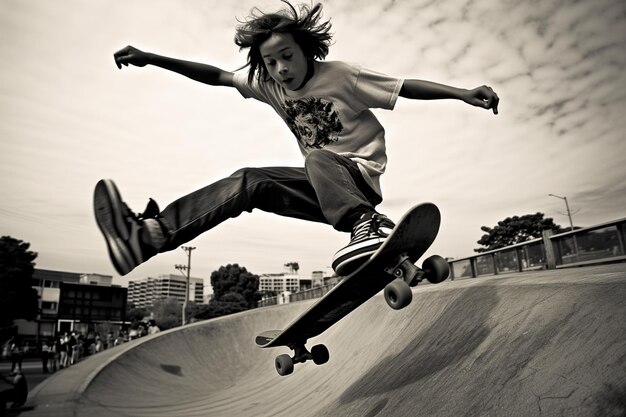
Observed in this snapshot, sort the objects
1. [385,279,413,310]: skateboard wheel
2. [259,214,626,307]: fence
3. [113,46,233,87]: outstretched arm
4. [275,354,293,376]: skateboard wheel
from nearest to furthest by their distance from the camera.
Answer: [385,279,413,310]: skateboard wheel, [113,46,233,87]: outstretched arm, [275,354,293,376]: skateboard wheel, [259,214,626,307]: fence

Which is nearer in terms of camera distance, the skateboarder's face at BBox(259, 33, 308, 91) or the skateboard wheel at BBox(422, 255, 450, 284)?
the skateboard wheel at BBox(422, 255, 450, 284)

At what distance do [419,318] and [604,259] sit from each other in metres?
4.37

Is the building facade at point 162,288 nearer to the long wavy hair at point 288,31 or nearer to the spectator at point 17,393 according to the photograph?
the spectator at point 17,393

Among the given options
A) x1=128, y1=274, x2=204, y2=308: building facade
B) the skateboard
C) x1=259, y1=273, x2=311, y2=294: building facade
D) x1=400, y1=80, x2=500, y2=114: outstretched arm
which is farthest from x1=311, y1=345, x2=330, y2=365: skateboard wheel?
x1=128, y1=274, x2=204, y2=308: building facade

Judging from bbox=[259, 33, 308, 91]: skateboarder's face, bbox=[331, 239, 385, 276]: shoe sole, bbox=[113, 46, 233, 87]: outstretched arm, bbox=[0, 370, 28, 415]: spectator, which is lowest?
bbox=[0, 370, 28, 415]: spectator

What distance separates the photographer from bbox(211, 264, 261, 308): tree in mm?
55344

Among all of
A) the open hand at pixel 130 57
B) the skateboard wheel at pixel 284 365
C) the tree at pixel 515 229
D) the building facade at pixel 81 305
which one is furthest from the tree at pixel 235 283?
the open hand at pixel 130 57

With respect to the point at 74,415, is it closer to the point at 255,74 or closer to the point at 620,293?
the point at 255,74

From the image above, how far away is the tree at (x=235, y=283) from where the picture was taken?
55.3 m

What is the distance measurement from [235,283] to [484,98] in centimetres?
5553

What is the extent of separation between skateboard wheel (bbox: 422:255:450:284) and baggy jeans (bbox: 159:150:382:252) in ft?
1.64

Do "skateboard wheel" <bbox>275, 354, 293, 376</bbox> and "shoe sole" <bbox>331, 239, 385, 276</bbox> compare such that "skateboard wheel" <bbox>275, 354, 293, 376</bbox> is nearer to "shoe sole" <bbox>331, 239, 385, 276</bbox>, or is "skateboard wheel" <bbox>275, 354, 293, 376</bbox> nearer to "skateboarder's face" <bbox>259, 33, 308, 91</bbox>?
"shoe sole" <bbox>331, 239, 385, 276</bbox>

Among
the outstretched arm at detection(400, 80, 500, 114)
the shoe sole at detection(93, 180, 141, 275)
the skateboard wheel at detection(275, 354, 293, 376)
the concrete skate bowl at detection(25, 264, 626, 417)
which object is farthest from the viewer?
the skateboard wheel at detection(275, 354, 293, 376)

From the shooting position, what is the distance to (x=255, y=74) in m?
3.32
